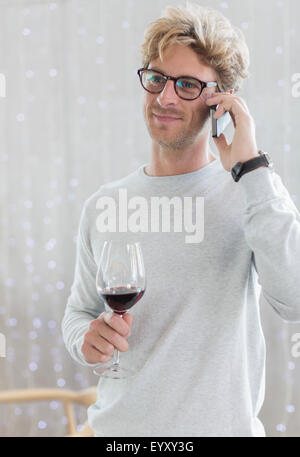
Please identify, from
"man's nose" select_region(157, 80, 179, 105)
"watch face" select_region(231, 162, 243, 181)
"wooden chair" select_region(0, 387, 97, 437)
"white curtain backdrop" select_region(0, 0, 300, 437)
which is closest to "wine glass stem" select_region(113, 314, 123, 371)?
"watch face" select_region(231, 162, 243, 181)

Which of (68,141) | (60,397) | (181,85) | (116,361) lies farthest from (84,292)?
(68,141)

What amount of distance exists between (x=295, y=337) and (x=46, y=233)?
1213mm

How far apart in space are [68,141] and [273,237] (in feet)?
5.15

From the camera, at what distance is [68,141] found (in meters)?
2.34

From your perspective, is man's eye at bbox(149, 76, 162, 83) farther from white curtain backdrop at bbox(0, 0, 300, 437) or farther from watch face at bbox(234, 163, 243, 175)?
white curtain backdrop at bbox(0, 0, 300, 437)

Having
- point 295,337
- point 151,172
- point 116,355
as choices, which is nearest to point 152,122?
point 151,172

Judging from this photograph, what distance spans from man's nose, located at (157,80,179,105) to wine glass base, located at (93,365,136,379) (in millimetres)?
609

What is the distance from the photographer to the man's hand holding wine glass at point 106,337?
983mm

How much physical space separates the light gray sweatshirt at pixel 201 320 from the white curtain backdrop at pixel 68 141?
1.08 meters

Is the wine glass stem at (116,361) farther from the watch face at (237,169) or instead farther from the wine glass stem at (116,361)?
the watch face at (237,169)

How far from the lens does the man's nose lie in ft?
3.83

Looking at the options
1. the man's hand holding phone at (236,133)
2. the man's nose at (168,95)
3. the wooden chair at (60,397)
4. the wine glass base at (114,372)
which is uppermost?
the man's nose at (168,95)

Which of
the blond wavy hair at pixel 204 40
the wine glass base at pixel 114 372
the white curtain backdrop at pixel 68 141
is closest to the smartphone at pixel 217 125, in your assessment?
the blond wavy hair at pixel 204 40
